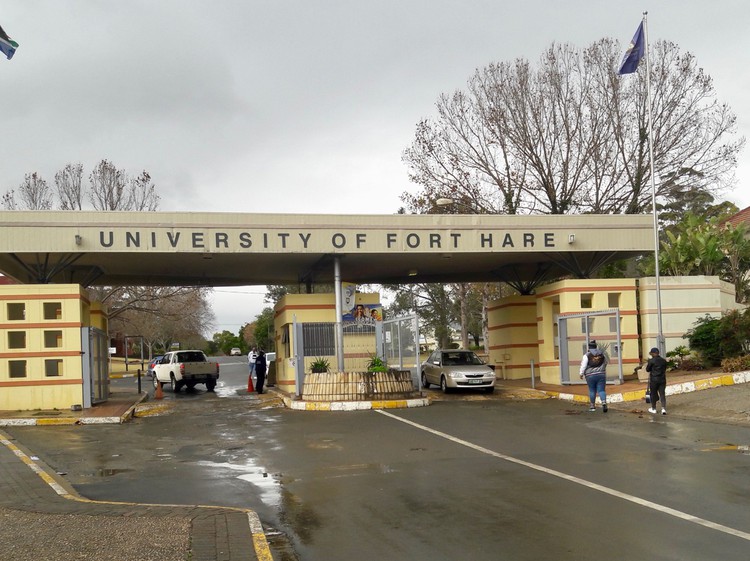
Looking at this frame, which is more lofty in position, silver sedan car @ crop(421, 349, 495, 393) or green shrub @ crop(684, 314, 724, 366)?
green shrub @ crop(684, 314, 724, 366)

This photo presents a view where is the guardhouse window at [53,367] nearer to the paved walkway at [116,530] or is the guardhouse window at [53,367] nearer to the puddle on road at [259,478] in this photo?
the puddle on road at [259,478]

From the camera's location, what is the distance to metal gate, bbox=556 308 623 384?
23297 millimetres

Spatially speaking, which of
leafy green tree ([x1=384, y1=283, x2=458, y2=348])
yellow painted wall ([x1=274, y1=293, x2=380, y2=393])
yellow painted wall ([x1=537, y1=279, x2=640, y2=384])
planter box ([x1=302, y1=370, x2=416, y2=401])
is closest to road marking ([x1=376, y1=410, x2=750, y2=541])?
planter box ([x1=302, y1=370, x2=416, y2=401])

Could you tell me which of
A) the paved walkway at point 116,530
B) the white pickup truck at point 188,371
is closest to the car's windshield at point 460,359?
the white pickup truck at point 188,371

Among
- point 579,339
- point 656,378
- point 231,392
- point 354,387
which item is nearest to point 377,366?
point 354,387

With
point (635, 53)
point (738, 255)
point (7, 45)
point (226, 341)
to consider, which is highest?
point (635, 53)

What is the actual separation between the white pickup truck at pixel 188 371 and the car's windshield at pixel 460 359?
11818 millimetres

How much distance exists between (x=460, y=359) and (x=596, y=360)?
8.23 metres

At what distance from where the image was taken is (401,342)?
77.0ft

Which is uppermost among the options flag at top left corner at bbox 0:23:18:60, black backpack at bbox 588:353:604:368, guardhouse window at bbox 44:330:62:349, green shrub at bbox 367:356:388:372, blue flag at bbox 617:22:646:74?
blue flag at bbox 617:22:646:74

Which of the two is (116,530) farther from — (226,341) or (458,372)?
(226,341)

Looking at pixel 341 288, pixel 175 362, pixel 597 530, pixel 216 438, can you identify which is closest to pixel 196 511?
pixel 597 530

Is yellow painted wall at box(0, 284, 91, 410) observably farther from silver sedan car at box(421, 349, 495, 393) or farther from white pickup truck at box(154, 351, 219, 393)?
white pickup truck at box(154, 351, 219, 393)

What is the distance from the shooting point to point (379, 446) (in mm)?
13320
